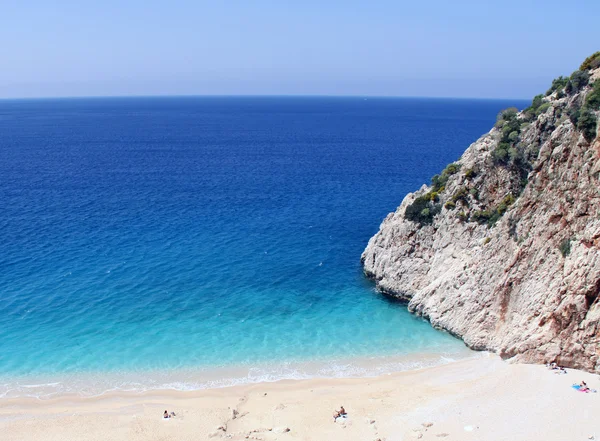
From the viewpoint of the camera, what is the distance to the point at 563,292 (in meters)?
30.9

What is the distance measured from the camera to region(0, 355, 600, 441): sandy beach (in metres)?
27.3

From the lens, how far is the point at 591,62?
3841 cm

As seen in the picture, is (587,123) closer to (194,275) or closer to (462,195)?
(462,195)

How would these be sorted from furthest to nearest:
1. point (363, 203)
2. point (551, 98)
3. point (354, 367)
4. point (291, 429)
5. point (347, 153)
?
point (347, 153), point (363, 203), point (551, 98), point (354, 367), point (291, 429)

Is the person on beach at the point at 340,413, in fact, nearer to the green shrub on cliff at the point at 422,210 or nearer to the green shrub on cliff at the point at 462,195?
the green shrub on cliff at the point at 422,210

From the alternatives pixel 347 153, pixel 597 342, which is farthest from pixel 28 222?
pixel 347 153

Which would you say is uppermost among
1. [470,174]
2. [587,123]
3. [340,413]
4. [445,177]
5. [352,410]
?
[587,123]

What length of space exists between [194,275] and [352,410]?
2386 centimetres

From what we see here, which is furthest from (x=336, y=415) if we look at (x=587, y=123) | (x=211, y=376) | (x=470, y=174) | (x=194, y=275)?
(x=470, y=174)

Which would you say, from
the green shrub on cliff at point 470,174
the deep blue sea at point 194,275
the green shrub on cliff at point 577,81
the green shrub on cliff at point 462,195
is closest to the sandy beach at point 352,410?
the deep blue sea at point 194,275

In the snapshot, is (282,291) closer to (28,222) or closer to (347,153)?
(28,222)

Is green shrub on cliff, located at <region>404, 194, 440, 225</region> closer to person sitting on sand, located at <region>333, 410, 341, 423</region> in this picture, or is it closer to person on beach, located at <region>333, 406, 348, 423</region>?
person on beach, located at <region>333, 406, 348, 423</region>

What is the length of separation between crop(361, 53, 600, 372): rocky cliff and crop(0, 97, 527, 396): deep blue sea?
3235 mm

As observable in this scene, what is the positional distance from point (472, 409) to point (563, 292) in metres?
9.32
